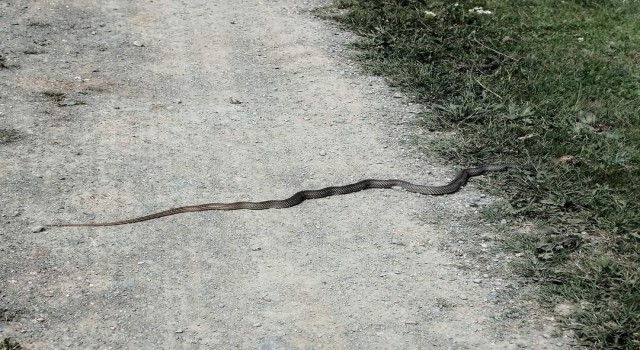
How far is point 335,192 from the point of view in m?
8.05

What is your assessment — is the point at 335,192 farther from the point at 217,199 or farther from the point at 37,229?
the point at 37,229

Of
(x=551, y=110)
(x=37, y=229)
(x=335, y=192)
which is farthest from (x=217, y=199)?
(x=551, y=110)

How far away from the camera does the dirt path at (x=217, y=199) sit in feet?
20.1

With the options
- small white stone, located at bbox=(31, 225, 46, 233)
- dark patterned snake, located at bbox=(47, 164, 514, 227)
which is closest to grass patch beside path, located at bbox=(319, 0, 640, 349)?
dark patterned snake, located at bbox=(47, 164, 514, 227)

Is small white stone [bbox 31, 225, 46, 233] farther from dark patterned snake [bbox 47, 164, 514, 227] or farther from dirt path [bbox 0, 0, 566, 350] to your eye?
dark patterned snake [bbox 47, 164, 514, 227]

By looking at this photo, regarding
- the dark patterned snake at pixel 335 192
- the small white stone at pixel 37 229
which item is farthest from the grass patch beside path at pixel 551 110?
the small white stone at pixel 37 229

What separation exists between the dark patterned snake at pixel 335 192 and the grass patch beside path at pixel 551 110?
1.26ft

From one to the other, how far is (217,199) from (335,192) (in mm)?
1084

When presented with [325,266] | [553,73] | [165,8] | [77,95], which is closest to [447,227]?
[325,266]

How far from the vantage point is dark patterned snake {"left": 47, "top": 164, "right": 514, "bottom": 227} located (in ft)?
24.6

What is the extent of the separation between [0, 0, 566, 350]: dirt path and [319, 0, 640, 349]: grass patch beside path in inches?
15.5

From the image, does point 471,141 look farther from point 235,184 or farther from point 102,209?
point 102,209

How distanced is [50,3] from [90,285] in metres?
7.06

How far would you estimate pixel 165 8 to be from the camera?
1251 centimetres
